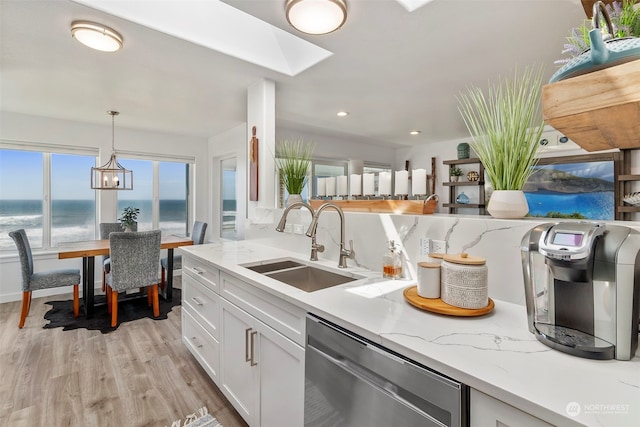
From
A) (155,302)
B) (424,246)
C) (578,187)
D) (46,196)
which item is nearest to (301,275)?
(424,246)

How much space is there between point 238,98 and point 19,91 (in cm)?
219

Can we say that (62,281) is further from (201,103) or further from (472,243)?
(472,243)

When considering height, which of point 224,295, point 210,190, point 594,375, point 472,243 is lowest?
point 224,295

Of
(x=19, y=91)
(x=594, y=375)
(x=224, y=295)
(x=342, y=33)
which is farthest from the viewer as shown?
(x=19, y=91)

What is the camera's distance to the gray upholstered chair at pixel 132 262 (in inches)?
119

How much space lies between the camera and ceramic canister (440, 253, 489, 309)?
1026mm

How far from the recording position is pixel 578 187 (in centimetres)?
380

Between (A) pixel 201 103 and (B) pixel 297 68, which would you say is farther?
(A) pixel 201 103

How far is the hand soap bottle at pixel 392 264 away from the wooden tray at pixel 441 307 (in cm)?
33

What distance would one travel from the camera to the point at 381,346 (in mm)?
899

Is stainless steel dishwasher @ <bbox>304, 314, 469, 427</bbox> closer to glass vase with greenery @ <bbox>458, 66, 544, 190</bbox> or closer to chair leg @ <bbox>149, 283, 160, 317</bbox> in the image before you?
glass vase with greenery @ <bbox>458, 66, 544, 190</bbox>

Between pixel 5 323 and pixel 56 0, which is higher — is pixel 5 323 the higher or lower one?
the lower one

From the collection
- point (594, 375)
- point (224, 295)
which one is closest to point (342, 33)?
point (224, 295)

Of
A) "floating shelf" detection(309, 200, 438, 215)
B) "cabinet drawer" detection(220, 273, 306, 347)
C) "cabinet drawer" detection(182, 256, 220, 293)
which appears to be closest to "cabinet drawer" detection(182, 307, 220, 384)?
"cabinet drawer" detection(182, 256, 220, 293)
